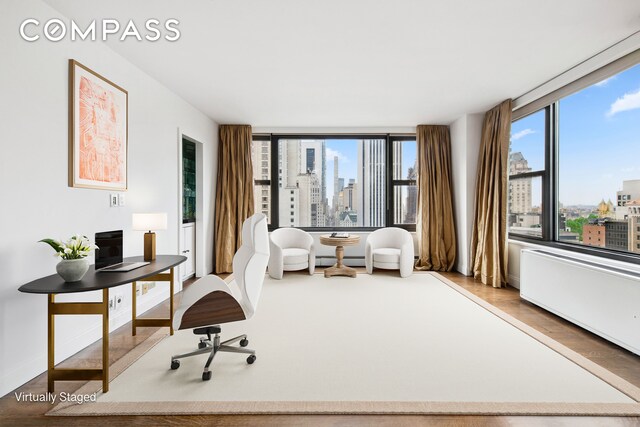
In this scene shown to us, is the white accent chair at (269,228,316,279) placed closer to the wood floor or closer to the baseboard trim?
the baseboard trim

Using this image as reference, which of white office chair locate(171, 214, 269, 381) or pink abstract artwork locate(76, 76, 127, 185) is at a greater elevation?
pink abstract artwork locate(76, 76, 127, 185)

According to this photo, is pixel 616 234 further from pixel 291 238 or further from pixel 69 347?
pixel 69 347

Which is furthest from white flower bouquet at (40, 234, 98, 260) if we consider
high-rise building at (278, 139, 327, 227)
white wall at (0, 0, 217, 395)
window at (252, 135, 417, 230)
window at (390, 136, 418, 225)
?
window at (390, 136, 418, 225)

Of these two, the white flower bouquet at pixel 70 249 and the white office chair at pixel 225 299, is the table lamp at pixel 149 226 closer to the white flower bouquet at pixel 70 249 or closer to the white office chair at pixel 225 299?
the white flower bouquet at pixel 70 249

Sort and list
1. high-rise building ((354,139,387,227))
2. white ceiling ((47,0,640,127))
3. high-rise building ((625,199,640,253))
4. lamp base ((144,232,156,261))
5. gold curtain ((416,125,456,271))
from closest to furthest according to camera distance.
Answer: white ceiling ((47,0,640,127)), lamp base ((144,232,156,261)), high-rise building ((625,199,640,253)), gold curtain ((416,125,456,271)), high-rise building ((354,139,387,227))

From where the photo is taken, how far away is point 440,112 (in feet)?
15.7

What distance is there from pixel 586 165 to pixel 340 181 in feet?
11.9

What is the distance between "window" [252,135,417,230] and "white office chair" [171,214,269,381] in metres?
3.57

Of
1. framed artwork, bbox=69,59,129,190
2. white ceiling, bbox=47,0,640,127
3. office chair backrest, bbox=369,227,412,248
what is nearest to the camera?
white ceiling, bbox=47,0,640,127

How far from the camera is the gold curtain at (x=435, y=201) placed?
538 cm

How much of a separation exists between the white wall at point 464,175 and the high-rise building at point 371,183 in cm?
127

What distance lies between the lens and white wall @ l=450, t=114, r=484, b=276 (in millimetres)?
4879

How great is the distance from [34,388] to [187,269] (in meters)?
2.80

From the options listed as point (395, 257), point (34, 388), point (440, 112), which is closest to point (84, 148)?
point (34, 388)
